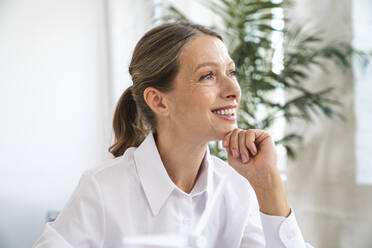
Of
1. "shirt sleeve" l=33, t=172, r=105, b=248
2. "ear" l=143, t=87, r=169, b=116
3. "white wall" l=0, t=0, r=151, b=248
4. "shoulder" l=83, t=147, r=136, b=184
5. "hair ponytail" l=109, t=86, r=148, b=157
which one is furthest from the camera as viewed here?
"white wall" l=0, t=0, r=151, b=248

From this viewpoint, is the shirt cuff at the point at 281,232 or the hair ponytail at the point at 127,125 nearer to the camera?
the shirt cuff at the point at 281,232

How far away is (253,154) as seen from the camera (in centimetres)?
124

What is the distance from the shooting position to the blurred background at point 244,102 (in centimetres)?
227

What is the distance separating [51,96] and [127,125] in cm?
168

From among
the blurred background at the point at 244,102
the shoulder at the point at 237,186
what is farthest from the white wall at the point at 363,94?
the shoulder at the point at 237,186

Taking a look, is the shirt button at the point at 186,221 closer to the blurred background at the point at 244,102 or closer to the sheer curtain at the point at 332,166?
the blurred background at the point at 244,102

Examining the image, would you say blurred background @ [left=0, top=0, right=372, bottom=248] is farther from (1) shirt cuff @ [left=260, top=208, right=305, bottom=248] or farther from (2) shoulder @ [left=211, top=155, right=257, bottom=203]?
(1) shirt cuff @ [left=260, top=208, right=305, bottom=248]

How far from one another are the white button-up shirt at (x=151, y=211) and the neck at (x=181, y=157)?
0.04m

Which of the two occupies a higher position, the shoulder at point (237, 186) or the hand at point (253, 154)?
the hand at point (253, 154)

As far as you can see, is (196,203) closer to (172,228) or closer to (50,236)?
(172,228)

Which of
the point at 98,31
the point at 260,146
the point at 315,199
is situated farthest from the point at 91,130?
the point at 260,146

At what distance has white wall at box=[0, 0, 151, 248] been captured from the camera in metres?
2.65

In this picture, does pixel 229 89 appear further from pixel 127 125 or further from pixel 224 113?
pixel 127 125

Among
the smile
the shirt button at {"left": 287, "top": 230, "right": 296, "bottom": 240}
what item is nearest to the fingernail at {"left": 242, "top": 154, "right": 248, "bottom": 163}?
the smile
